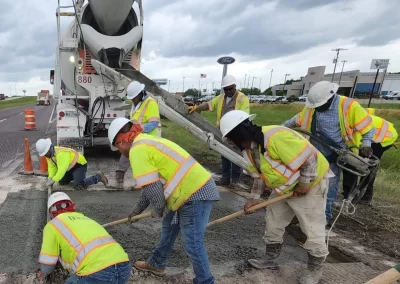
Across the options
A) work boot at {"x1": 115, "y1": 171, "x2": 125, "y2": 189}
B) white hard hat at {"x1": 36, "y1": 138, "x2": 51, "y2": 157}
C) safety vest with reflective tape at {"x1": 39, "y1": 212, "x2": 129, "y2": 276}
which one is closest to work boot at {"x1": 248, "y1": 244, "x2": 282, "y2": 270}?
safety vest with reflective tape at {"x1": 39, "y1": 212, "x2": 129, "y2": 276}

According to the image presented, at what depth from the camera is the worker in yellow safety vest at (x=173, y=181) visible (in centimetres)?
233

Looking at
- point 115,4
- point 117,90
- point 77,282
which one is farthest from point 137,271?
point 115,4

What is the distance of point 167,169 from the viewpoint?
7.81ft

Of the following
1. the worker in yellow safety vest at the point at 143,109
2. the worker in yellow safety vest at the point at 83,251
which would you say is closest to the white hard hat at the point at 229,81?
the worker in yellow safety vest at the point at 143,109

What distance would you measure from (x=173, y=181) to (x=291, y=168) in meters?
0.98

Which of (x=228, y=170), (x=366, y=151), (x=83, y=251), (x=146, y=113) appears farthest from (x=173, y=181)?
(x=228, y=170)

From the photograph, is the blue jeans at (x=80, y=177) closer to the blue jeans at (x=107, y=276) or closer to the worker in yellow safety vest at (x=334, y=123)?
the blue jeans at (x=107, y=276)

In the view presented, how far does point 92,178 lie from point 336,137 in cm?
372

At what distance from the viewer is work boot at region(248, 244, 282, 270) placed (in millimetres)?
3174

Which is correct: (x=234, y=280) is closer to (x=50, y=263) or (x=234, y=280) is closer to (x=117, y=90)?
(x=50, y=263)

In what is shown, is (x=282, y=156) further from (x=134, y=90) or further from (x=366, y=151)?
(x=134, y=90)

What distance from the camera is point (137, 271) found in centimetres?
299

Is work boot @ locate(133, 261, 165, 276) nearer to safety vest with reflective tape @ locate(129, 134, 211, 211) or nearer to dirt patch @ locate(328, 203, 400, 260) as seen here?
safety vest with reflective tape @ locate(129, 134, 211, 211)

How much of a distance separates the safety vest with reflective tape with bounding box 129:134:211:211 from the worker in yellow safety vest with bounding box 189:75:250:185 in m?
3.05
